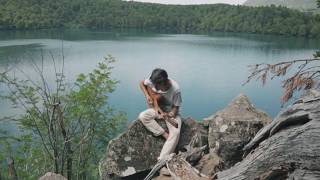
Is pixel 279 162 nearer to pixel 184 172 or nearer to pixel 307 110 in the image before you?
pixel 307 110

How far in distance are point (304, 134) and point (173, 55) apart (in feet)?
189

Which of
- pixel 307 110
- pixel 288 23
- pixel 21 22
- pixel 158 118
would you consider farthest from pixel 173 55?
pixel 307 110

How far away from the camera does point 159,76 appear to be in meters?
6.96

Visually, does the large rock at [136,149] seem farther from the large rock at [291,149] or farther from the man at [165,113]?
the large rock at [291,149]

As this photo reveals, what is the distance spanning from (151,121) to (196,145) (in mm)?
883

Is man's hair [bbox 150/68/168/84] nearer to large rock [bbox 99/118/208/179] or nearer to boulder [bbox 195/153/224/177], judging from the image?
large rock [bbox 99/118/208/179]

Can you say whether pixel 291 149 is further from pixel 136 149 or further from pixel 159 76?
pixel 136 149

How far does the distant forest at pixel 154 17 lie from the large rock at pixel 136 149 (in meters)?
73.6

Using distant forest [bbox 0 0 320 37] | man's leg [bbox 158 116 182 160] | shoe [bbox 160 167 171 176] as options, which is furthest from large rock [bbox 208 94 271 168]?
distant forest [bbox 0 0 320 37]

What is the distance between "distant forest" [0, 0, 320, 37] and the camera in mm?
87125

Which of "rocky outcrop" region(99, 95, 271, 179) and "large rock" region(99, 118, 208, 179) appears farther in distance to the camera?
"large rock" region(99, 118, 208, 179)

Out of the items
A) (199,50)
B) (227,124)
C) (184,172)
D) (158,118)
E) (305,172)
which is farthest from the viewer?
(199,50)

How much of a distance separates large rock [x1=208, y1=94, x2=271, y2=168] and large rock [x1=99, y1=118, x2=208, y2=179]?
40 cm

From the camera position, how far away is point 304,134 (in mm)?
3225
